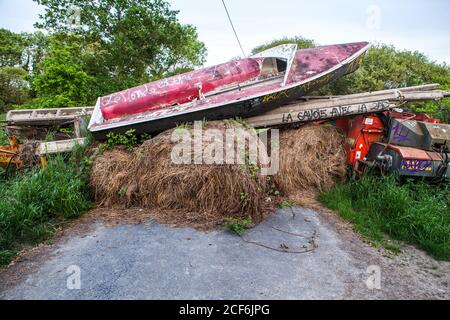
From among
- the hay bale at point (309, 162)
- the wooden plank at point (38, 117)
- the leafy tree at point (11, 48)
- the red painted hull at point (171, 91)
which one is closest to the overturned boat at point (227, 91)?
the red painted hull at point (171, 91)

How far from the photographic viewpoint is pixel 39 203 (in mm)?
3791

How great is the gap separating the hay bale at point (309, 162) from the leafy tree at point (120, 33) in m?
6.69

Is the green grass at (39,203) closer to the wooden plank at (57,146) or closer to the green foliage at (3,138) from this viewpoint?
the wooden plank at (57,146)

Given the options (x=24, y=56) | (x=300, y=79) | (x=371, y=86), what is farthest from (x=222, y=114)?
(x=24, y=56)

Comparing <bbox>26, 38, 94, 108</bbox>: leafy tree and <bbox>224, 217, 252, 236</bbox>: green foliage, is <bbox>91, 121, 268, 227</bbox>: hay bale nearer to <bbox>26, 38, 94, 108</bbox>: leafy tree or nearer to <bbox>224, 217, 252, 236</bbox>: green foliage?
<bbox>224, 217, 252, 236</bbox>: green foliage

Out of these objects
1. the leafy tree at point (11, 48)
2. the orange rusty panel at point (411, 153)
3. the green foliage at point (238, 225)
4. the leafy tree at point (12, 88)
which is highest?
the leafy tree at point (11, 48)

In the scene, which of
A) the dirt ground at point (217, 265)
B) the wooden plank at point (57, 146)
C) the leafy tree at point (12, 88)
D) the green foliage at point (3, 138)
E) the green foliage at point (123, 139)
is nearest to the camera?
the dirt ground at point (217, 265)

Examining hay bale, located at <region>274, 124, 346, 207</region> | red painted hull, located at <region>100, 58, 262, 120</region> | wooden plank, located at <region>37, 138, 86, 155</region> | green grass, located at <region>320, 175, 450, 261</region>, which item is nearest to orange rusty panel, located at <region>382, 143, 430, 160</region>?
green grass, located at <region>320, 175, 450, 261</region>

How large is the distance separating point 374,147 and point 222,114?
2690 mm

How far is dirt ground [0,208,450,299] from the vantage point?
2.57 metres

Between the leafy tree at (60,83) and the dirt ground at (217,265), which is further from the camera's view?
the leafy tree at (60,83)

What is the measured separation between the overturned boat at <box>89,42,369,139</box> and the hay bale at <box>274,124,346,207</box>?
29.5 inches

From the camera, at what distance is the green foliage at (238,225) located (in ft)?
11.6

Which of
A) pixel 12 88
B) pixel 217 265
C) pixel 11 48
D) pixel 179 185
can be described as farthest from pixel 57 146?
pixel 11 48
